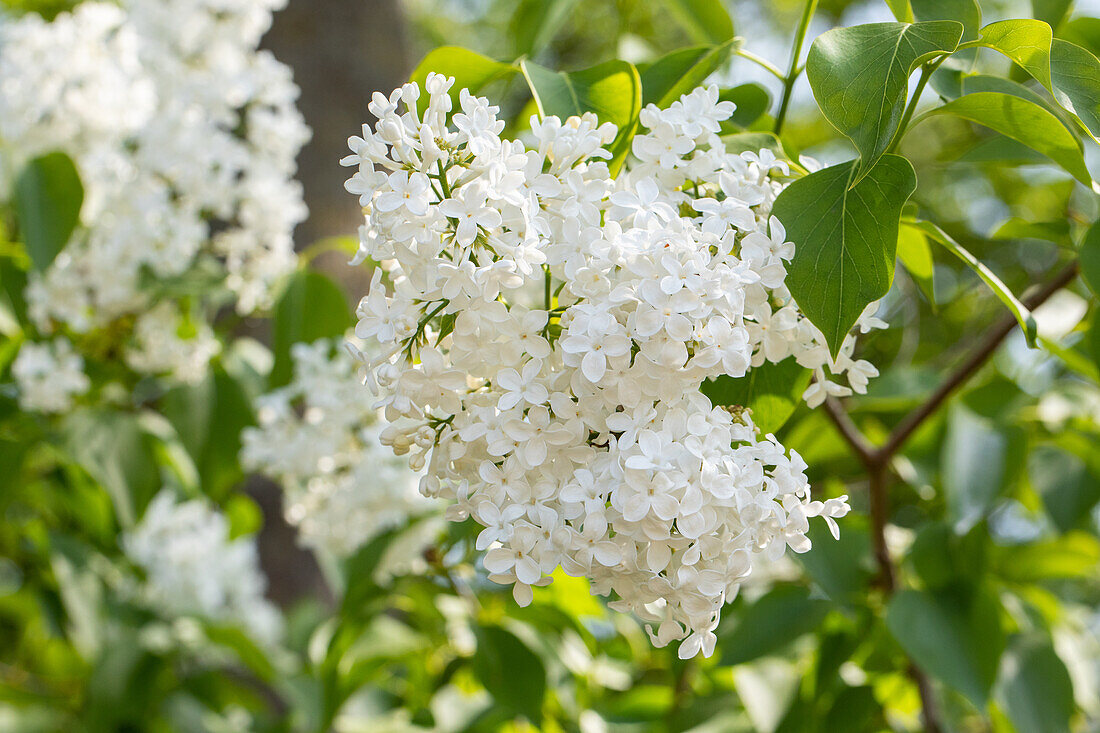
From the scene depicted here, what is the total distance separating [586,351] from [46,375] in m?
0.90

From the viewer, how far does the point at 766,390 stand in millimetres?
522

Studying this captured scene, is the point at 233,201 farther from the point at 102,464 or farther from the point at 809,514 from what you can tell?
the point at 809,514

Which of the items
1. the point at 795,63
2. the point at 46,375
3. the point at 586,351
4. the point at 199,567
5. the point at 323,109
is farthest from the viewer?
the point at 323,109

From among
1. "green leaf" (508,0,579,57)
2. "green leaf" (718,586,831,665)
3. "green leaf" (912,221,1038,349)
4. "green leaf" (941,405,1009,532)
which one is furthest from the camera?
"green leaf" (941,405,1009,532)

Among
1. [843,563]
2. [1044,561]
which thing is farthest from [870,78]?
[1044,561]

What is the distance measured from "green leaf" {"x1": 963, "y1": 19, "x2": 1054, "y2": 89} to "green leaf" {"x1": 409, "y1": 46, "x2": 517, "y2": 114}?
0.29 metres

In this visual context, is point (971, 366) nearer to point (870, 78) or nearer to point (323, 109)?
point (870, 78)

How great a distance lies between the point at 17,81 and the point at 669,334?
1.07 m

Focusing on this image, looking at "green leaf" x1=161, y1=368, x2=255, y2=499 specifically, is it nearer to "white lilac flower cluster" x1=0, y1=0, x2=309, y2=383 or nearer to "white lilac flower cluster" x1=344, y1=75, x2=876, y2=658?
"white lilac flower cluster" x1=0, y1=0, x2=309, y2=383

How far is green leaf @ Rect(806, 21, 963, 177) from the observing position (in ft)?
1.50

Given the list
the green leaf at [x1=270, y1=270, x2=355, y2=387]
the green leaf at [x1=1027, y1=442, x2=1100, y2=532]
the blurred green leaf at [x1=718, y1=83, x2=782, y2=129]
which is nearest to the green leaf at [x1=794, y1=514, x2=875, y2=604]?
the green leaf at [x1=1027, y1=442, x2=1100, y2=532]

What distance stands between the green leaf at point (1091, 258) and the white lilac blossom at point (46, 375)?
1048 mm

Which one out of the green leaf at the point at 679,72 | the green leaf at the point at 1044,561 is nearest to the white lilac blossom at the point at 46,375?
the green leaf at the point at 679,72

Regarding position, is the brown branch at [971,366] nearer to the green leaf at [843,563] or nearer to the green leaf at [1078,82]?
the green leaf at [843,563]
